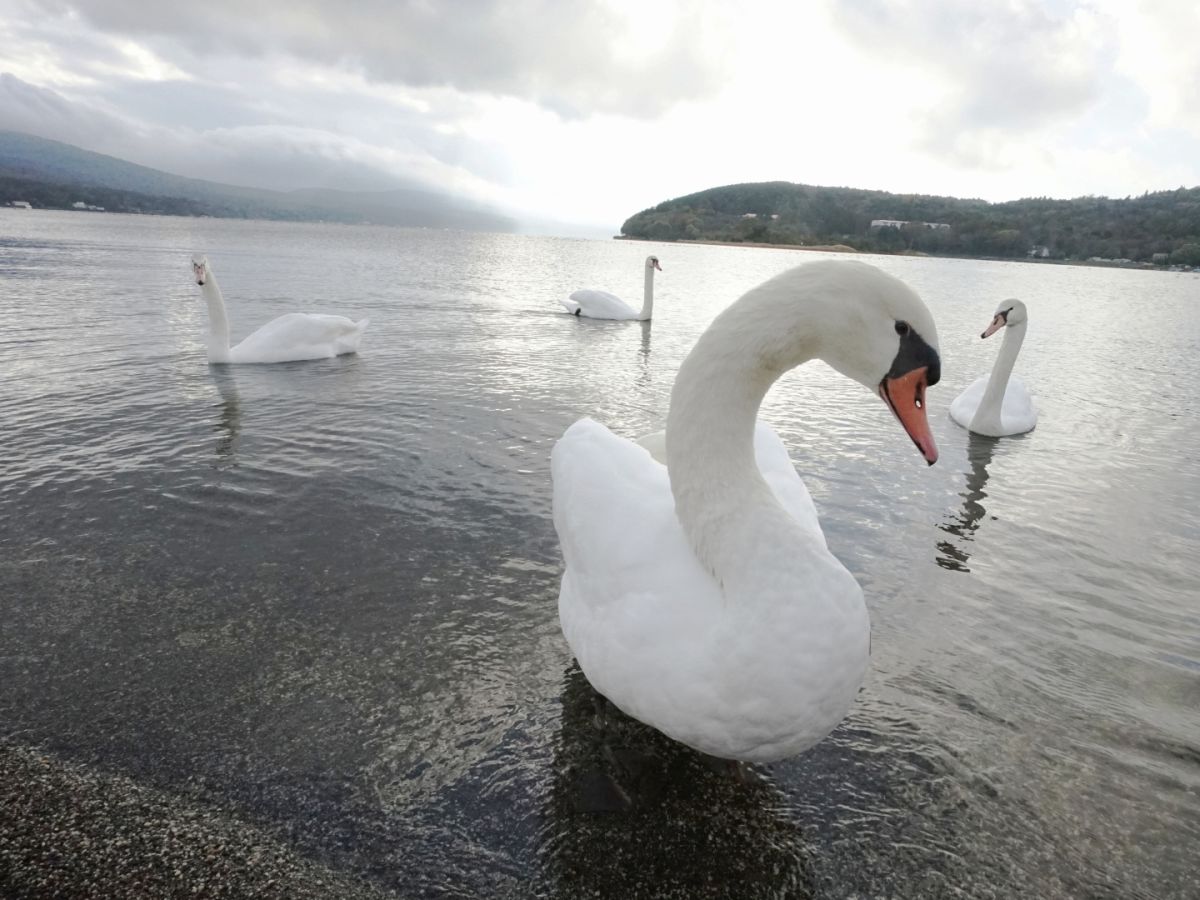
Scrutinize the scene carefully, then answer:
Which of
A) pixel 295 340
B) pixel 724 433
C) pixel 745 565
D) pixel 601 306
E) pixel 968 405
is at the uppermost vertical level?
pixel 724 433

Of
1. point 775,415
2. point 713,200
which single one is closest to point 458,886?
point 775,415

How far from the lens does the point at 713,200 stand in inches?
4855

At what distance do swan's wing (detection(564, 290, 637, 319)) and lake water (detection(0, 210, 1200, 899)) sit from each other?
880 centimetres

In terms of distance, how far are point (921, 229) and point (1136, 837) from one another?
355 feet

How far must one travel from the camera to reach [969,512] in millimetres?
6086

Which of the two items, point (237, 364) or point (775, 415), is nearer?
point (775, 415)

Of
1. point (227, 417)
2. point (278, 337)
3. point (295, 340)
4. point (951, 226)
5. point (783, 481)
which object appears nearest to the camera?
point (783, 481)

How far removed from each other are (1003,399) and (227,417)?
362 inches

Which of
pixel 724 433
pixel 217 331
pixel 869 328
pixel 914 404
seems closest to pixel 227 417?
pixel 217 331

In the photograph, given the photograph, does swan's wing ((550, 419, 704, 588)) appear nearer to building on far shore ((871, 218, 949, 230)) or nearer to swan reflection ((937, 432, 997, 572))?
swan reflection ((937, 432, 997, 572))

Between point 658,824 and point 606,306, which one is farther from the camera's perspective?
point 606,306

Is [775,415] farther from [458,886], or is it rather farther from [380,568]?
[458,886]

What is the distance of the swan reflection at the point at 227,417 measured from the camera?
6.55 metres

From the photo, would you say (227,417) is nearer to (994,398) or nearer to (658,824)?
(658,824)
